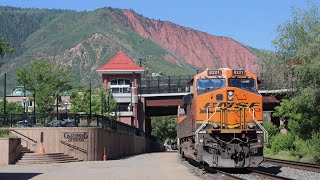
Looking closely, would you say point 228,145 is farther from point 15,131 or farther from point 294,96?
point 15,131

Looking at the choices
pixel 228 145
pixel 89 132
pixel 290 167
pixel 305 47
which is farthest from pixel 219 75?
pixel 89 132

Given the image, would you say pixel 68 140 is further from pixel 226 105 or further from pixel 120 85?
pixel 120 85

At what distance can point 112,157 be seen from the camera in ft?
135

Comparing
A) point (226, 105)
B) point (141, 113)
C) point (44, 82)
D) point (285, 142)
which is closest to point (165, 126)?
point (141, 113)

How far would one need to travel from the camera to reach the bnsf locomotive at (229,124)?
21.2m

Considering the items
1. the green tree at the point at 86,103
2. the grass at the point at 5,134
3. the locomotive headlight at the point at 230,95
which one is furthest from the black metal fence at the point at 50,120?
the green tree at the point at 86,103

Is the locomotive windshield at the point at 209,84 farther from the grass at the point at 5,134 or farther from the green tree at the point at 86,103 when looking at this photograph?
the green tree at the point at 86,103

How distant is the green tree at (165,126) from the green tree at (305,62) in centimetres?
7985

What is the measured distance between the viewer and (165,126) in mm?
119000

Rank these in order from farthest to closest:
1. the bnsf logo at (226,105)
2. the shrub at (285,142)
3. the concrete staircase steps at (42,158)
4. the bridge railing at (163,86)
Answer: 1. the bridge railing at (163,86)
2. the shrub at (285,142)
3. the concrete staircase steps at (42,158)
4. the bnsf logo at (226,105)

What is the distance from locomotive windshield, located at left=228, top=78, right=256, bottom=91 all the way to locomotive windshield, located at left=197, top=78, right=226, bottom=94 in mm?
353

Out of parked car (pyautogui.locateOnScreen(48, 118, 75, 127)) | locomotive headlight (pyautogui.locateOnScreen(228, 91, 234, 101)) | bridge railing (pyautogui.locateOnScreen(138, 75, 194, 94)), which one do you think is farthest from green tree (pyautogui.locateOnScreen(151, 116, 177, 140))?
locomotive headlight (pyautogui.locateOnScreen(228, 91, 234, 101))

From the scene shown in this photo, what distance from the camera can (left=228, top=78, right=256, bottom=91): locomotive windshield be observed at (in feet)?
73.5

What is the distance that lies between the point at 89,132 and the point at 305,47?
15.2m
